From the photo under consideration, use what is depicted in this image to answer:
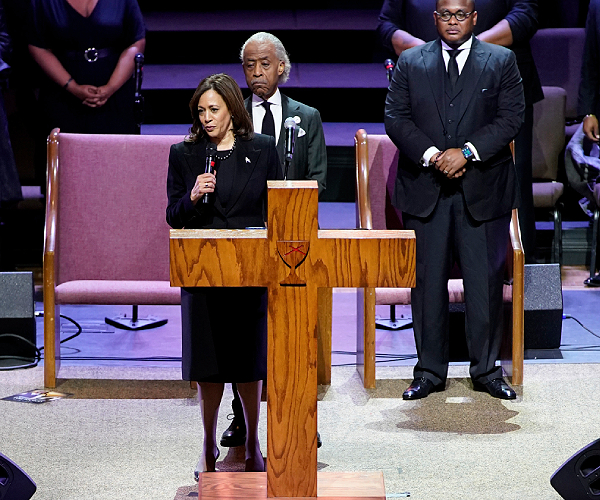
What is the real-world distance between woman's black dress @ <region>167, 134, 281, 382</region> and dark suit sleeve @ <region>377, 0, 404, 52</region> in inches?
81.2

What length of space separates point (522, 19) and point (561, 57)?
193 cm

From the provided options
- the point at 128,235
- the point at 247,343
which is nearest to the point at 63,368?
the point at 128,235

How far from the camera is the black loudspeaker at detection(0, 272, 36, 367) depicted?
183 inches

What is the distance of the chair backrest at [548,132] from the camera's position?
6.00 meters

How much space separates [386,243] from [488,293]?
196 centimetres

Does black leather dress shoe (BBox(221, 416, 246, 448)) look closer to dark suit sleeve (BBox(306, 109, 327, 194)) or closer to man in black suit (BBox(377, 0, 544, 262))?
dark suit sleeve (BBox(306, 109, 327, 194))

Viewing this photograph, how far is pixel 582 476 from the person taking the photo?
2.66 meters

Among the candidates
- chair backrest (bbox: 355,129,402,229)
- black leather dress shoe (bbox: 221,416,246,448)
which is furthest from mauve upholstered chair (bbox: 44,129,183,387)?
black leather dress shoe (bbox: 221,416,246,448)

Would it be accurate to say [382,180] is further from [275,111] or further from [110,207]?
[110,207]

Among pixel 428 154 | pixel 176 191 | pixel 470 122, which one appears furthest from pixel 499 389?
pixel 176 191

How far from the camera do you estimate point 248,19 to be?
25.6ft

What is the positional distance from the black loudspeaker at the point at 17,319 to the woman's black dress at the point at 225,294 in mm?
1695

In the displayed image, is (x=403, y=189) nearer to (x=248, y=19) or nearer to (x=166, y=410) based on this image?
(x=166, y=410)

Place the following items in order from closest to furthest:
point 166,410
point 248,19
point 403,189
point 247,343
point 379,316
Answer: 1. point 247,343
2. point 166,410
3. point 403,189
4. point 379,316
5. point 248,19
